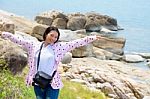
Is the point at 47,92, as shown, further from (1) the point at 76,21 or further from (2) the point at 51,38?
(1) the point at 76,21

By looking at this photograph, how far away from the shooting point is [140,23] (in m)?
81.0

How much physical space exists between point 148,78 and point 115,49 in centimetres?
1228

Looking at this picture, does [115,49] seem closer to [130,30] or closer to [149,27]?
[130,30]

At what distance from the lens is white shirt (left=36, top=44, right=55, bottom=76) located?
696cm

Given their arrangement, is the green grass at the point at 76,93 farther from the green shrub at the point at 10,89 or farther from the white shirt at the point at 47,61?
the white shirt at the point at 47,61

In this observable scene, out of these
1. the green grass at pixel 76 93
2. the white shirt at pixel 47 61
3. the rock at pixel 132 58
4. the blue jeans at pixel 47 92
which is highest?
the white shirt at pixel 47 61

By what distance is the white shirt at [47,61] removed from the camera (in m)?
6.96

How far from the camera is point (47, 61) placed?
696 cm

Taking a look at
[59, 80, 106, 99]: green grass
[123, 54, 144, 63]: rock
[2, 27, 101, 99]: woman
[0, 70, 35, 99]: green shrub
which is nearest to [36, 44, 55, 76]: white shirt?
[2, 27, 101, 99]: woman

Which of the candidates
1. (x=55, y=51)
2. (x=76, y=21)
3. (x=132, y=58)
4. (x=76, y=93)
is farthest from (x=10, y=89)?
(x=76, y=21)

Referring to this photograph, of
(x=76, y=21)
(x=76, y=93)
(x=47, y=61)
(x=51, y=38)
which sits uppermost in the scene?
(x=51, y=38)

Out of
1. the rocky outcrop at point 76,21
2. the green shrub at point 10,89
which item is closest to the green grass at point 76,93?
the green shrub at point 10,89

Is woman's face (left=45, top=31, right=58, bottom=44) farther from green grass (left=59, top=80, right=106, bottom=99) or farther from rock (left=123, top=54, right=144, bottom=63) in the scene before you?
rock (left=123, top=54, right=144, bottom=63)

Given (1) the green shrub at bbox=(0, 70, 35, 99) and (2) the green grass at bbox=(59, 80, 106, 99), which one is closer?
(1) the green shrub at bbox=(0, 70, 35, 99)
